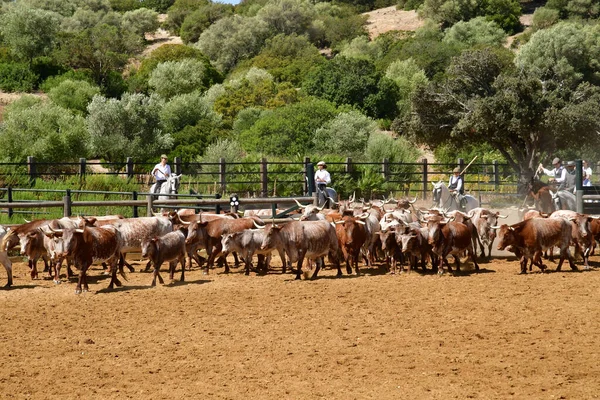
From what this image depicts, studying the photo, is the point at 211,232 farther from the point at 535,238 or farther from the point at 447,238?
the point at 535,238

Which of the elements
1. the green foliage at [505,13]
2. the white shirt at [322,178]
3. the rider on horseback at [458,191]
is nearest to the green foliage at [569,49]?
the green foliage at [505,13]

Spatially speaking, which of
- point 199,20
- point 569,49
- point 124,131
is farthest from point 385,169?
point 199,20

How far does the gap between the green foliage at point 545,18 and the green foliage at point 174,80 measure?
4363cm

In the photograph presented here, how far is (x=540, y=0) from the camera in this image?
402ft

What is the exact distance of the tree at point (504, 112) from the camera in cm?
3388

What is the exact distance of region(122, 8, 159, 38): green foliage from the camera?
118375 mm

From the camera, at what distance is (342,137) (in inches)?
1950

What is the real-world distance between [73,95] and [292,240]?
52.1 metres

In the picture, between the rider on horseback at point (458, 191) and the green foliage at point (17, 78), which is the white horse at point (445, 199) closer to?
the rider on horseback at point (458, 191)

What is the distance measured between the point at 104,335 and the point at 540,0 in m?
119

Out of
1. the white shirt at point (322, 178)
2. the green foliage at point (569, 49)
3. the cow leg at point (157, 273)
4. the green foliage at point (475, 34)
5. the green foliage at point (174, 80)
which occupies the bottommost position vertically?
the cow leg at point (157, 273)

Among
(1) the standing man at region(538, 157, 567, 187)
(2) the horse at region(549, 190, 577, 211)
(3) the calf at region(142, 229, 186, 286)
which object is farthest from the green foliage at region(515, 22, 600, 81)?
(3) the calf at region(142, 229, 186, 286)

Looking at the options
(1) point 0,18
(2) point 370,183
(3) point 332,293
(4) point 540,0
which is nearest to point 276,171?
(2) point 370,183

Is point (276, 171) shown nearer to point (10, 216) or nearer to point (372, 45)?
point (10, 216)
